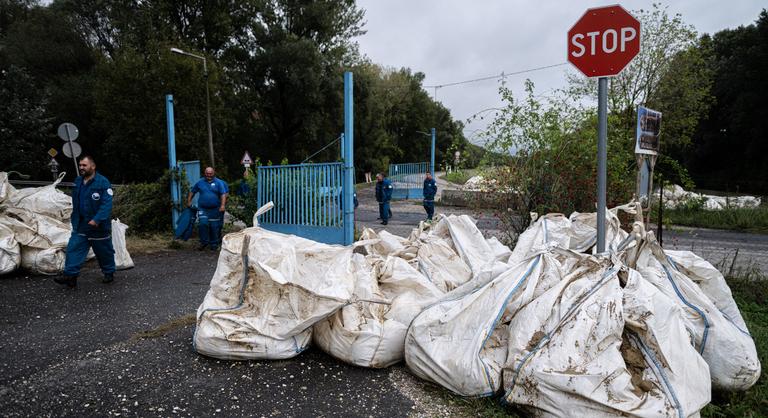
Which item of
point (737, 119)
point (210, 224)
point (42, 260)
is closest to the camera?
point (42, 260)

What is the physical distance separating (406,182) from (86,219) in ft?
56.7

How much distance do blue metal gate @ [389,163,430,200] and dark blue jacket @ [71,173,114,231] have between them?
1684 cm

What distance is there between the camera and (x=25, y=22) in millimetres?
28047

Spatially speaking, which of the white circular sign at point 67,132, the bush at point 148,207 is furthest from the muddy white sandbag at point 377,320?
the white circular sign at point 67,132

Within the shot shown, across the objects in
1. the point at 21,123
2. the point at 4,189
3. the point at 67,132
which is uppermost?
the point at 21,123

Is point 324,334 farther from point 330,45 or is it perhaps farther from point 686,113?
point 330,45

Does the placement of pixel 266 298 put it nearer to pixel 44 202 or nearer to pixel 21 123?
pixel 44 202

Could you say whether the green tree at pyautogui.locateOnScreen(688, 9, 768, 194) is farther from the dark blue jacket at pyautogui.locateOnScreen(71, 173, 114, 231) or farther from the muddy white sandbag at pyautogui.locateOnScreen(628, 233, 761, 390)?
the dark blue jacket at pyautogui.locateOnScreen(71, 173, 114, 231)

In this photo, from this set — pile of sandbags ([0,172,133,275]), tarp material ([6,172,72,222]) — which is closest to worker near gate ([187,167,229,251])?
pile of sandbags ([0,172,133,275])

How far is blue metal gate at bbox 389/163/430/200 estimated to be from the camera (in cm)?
2197

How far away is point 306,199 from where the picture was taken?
791 centimetres

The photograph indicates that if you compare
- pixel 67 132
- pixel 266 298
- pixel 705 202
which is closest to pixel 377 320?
pixel 266 298

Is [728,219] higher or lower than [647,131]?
lower

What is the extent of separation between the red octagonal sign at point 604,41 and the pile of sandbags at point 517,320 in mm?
1136
